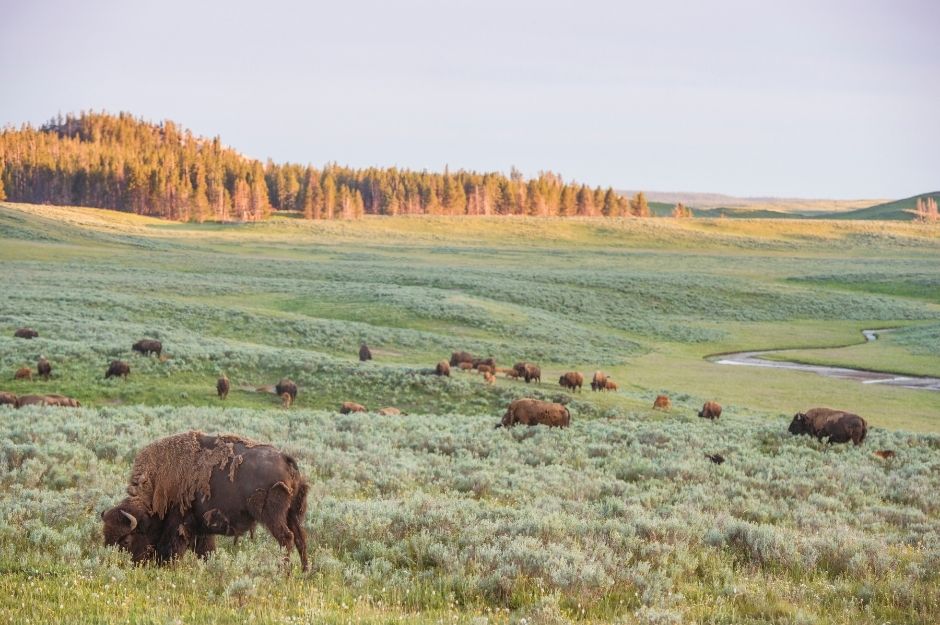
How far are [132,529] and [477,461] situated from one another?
7524 millimetres

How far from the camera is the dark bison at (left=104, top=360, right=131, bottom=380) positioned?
81.3 feet

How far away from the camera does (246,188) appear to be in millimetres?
133625

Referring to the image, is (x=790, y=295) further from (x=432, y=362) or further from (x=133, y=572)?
(x=133, y=572)

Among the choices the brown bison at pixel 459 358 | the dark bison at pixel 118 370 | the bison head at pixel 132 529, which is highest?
the bison head at pixel 132 529

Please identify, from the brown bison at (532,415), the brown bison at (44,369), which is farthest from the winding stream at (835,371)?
the brown bison at (44,369)

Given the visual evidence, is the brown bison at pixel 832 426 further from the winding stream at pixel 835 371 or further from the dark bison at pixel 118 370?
the dark bison at pixel 118 370

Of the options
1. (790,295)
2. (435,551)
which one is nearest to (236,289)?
(790,295)

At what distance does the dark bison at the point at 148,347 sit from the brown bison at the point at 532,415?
1409 cm

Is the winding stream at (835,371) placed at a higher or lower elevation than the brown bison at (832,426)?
lower

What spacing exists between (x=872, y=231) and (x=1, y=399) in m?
127

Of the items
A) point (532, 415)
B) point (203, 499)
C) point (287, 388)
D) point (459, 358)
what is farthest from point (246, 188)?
point (203, 499)

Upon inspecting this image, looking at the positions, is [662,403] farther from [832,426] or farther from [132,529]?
[132,529]

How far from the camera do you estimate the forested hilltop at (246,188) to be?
426ft

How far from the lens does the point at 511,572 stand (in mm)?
7840
